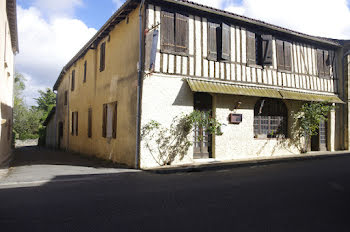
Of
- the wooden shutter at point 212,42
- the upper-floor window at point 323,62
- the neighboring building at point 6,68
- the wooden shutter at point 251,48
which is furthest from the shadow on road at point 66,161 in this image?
the upper-floor window at point 323,62

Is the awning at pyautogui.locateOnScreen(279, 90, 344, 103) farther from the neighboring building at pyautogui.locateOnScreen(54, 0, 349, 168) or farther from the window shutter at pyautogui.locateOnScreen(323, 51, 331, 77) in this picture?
the window shutter at pyautogui.locateOnScreen(323, 51, 331, 77)

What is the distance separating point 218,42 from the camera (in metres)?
11.4

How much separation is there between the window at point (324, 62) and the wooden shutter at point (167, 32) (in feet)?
27.4

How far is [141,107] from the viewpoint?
9680mm

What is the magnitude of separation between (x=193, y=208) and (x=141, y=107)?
5.63 metres

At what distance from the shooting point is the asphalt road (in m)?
3.77

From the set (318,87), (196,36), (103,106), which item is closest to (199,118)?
(196,36)

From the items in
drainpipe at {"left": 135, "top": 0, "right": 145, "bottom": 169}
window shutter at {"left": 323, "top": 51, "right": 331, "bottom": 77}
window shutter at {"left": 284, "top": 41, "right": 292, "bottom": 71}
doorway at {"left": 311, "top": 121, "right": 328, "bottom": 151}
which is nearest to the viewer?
drainpipe at {"left": 135, "top": 0, "right": 145, "bottom": 169}

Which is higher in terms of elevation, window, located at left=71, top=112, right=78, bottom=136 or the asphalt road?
window, located at left=71, top=112, right=78, bottom=136

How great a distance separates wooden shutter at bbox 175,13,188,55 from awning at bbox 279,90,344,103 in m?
5.05

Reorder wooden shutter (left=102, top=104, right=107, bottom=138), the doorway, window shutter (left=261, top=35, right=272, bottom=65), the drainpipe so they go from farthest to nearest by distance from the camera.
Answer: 1. the doorway
2. wooden shutter (left=102, top=104, right=107, bottom=138)
3. window shutter (left=261, top=35, right=272, bottom=65)
4. the drainpipe

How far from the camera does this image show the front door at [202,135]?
10.9 metres

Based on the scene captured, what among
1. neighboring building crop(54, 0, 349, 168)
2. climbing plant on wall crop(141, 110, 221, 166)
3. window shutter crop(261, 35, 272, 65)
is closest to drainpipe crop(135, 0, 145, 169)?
neighboring building crop(54, 0, 349, 168)

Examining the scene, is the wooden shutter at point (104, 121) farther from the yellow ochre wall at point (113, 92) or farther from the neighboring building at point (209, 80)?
the yellow ochre wall at point (113, 92)
